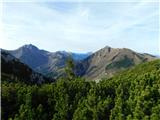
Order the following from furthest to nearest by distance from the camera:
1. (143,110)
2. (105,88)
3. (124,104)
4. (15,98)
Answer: (105,88), (15,98), (124,104), (143,110)

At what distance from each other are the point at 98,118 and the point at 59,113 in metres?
9.16

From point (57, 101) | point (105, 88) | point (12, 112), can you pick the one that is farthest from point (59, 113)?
point (105, 88)

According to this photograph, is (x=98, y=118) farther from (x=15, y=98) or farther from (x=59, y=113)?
(x=15, y=98)

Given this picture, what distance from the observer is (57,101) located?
85750 mm

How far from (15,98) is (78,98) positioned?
50.2 feet

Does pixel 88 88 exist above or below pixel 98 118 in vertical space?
above

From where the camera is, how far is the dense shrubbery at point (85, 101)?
75.8 meters

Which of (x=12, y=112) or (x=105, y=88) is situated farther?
(x=105, y=88)

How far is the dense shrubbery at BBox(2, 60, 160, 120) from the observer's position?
75.8 meters

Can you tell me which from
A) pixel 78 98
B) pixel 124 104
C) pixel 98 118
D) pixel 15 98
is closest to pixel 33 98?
pixel 15 98

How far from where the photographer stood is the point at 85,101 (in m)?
81.9

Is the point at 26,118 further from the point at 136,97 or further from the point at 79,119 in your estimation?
the point at 136,97

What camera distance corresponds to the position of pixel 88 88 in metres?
94.4

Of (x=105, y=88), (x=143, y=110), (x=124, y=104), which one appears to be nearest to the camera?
(x=143, y=110)
